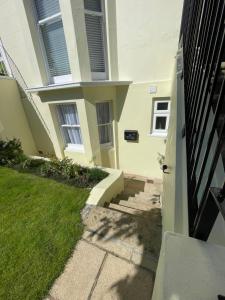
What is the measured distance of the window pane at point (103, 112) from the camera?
240 inches

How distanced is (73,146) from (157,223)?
4.93 meters

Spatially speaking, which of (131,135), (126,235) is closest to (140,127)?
(131,135)

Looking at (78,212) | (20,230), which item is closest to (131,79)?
(78,212)

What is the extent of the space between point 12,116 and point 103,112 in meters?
4.05

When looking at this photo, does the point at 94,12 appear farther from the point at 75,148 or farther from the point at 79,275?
the point at 79,275

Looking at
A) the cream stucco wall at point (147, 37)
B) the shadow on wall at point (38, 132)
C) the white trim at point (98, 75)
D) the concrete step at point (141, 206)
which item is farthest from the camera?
the shadow on wall at point (38, 132)

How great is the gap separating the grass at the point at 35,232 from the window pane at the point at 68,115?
2769 mm

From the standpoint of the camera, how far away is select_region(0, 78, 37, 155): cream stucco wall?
633 cm

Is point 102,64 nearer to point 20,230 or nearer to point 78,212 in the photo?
point 78,212

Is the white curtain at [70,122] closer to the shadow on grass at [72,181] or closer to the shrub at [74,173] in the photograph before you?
the shrub at [74,173]

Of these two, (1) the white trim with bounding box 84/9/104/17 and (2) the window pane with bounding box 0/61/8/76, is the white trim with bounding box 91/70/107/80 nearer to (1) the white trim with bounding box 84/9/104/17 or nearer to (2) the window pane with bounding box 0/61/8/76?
(1) the white trim with bounding box 84/9/104/17

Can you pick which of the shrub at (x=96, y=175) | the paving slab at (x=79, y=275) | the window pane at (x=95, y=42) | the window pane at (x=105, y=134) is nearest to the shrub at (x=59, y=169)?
the shrub at (x=96, y=175)

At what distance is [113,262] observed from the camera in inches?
89.7

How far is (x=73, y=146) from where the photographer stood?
680cm
